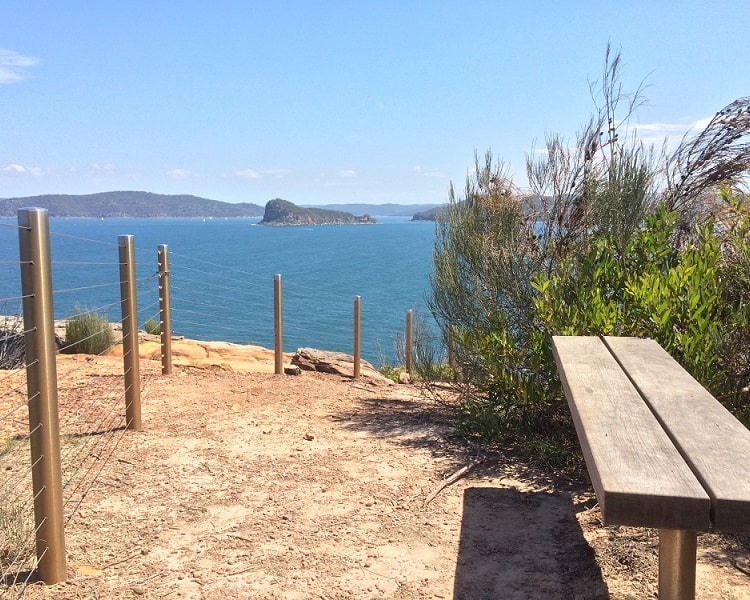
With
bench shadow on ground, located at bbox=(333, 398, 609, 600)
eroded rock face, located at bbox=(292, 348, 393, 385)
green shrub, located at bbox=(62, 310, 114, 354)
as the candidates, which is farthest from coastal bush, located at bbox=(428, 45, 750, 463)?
green shrub, located at bbox=(62, 310, 114, 354)

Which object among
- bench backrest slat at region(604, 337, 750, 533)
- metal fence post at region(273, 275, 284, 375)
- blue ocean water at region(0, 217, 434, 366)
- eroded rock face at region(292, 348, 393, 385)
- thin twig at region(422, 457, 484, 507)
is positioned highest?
bench backrest slat at region(604, 337, 750, 533)

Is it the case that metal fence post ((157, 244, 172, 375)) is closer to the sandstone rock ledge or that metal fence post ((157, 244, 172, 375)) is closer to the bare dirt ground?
the sandstone rock ledge

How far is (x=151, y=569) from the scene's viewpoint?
10.3ft

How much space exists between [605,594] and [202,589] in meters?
1.74

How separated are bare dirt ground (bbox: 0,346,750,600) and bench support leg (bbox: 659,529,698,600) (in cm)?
70

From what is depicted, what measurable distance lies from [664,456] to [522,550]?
1.58 metres

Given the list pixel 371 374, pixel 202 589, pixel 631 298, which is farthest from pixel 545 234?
pixel 202 589

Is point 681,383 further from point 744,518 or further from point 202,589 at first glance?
point 202,589

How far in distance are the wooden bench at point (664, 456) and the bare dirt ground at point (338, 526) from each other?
0.87m

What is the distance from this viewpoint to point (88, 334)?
1055cm

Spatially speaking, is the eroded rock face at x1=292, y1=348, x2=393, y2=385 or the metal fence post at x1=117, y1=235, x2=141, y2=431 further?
the eroded rock face at x1=292, y1=348, x2=393, y2=385

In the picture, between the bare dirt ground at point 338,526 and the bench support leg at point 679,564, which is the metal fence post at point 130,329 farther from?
the bench support leg at point 679,564

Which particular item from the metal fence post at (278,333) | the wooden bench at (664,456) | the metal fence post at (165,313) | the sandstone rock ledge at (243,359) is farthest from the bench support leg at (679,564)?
the sandstone rock ledge at (243,359)

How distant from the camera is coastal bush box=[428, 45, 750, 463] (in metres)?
4.36
